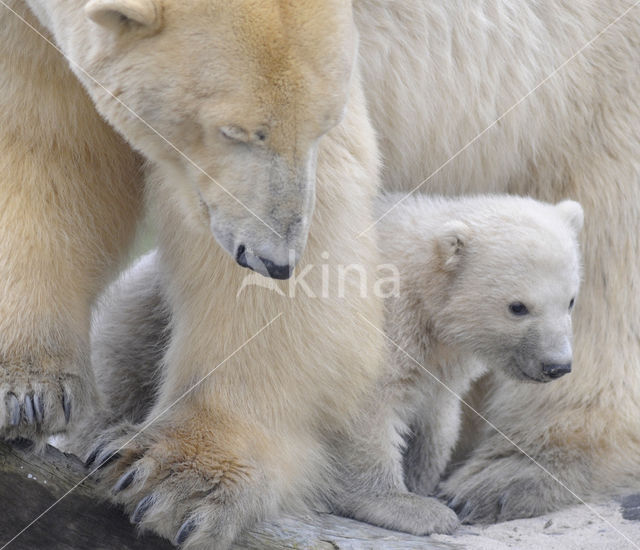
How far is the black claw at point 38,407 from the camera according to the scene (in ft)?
10.9

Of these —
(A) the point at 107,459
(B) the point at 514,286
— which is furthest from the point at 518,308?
(A) the point at 107,459

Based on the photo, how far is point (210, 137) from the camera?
9.20ft

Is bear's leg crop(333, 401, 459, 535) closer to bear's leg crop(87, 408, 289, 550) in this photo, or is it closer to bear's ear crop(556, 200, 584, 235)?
bear's leg crop(87, 408, 289, 550)

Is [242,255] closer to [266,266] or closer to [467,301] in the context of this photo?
[266,266]

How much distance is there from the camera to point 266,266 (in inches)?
110

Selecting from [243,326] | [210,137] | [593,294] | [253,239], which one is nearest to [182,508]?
[243,326]

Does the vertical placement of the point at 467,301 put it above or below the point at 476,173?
below

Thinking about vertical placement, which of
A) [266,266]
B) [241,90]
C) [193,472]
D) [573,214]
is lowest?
[193,472]

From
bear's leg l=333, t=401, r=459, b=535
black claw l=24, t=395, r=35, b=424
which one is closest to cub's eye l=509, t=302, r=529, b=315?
bear's leg l=333, t=401, r=459, b=535

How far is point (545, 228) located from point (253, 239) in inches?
57.5

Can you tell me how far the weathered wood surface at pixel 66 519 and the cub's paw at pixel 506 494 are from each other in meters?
0.67

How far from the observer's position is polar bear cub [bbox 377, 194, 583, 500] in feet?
12.5

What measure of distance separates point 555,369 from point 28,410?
5.88 feet

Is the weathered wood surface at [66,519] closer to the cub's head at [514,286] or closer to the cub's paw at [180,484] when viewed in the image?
the cub's paw at [180,484]
